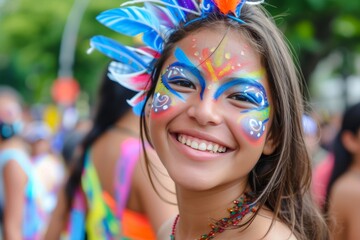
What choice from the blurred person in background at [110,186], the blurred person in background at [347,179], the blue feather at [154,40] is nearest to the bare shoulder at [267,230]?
the blue feather at [154,40]

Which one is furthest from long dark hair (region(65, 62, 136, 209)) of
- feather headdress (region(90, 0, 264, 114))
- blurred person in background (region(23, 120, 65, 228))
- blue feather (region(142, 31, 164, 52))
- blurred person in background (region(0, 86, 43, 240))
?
blurred person in background (region(23, 120, 65, 228))

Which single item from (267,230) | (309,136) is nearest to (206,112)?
(267,230)

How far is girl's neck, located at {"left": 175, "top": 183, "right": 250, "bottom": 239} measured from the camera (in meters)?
2.15

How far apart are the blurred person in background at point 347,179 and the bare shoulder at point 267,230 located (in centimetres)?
155

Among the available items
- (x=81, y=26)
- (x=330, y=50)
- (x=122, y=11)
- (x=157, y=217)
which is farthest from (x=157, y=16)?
(x=81, y=26)

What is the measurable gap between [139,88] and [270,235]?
89 centimetres

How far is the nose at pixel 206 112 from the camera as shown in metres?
1.98

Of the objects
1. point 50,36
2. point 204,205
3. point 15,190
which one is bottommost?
point 50,36

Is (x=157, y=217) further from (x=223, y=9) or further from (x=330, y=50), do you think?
(x=330, y=50)

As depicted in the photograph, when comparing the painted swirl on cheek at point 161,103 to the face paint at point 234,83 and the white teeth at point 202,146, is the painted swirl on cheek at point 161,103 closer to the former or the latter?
the face paint at point 234,83

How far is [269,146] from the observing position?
7.16 feet

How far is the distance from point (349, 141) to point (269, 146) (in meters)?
2.16

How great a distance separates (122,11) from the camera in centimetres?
248

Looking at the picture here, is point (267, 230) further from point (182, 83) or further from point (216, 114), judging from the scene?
point (182, 83)
